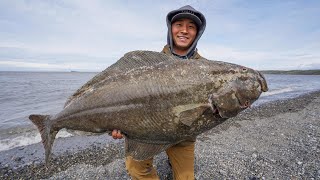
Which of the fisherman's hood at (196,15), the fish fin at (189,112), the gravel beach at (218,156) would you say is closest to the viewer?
the fish fin at (189,112)

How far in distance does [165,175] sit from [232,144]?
3277 millimetres

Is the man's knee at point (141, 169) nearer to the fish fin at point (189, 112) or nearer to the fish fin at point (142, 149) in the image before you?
the fish fin at point (142, 149)

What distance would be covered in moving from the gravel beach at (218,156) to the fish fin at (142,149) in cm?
225

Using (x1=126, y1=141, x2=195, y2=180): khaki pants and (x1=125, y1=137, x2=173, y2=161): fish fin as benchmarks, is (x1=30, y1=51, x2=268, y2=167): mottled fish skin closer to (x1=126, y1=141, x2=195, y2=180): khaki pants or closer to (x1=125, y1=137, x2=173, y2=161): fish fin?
(x1=125, y1=137, x2=173, y2=161): fish fin

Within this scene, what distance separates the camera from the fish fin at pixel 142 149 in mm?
4027

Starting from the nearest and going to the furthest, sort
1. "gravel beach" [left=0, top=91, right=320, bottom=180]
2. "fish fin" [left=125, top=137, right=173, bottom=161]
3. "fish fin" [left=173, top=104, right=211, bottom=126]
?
"fish fin" [left=173, top=104, right=211, bottom=126] → "fish fin" [left=125, top=137, right=173, bottom=161] → "gravel beach" [left=0, top=91, right=320, bottom=180]

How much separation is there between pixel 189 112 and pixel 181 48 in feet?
6.41

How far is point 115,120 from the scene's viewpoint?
12.6 feet

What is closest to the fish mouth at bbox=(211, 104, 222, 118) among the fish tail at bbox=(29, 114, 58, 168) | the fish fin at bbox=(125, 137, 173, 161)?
the fish fin at bbox=(125, 137, 173, 161)

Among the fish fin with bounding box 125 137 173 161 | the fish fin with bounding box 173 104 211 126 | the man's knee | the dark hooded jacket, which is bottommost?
the man's knee

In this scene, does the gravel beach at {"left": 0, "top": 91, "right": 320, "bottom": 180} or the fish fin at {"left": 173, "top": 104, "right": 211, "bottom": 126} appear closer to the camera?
the fish fin at {"left": 173, "top": 104, "right": 211, "bottom": 126}

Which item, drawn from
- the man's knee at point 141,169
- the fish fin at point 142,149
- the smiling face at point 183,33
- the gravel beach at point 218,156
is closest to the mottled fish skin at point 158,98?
the fish fin at point 142,149

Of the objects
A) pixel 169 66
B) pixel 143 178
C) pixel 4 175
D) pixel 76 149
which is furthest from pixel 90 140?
pixel 169 66

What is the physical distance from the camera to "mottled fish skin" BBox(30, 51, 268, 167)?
3535 mm
